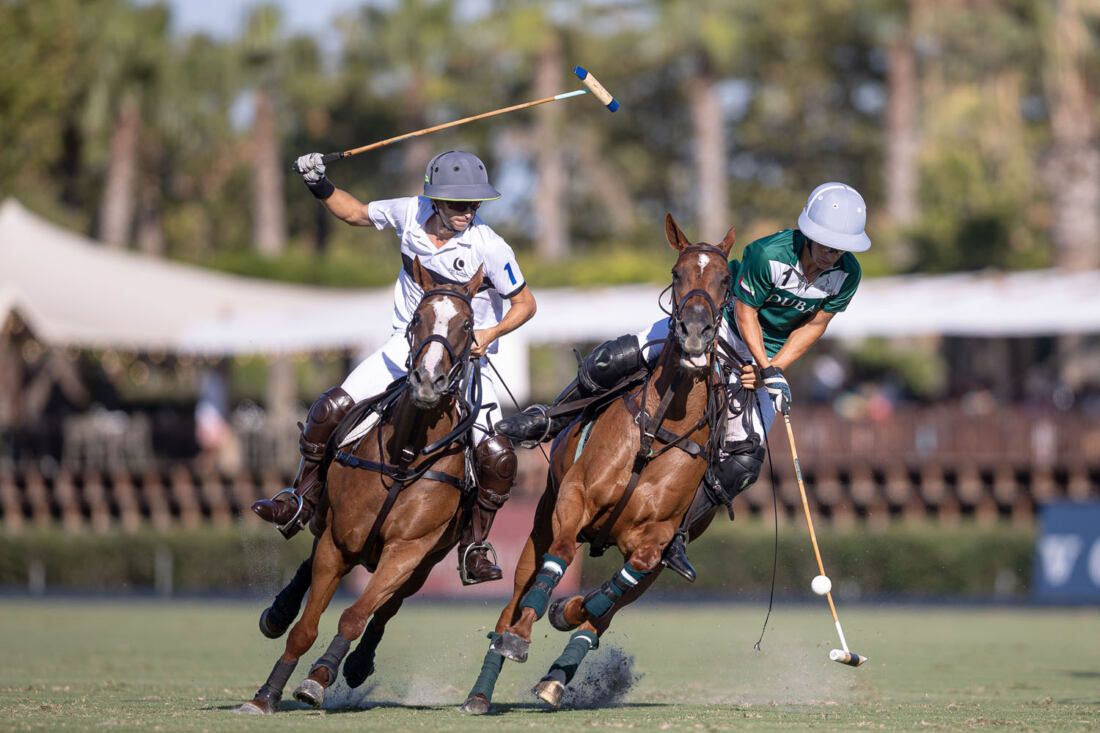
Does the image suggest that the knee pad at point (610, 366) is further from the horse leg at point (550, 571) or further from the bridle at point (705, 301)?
the horse leg at point (550, 571)

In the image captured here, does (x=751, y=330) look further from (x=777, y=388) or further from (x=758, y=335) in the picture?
(x=777, y=388)

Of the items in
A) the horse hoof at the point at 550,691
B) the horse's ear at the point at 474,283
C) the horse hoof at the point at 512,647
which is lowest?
the horse hoof at the point at 550,691

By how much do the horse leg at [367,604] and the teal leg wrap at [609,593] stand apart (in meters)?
0.89

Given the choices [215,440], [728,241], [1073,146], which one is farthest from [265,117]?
[728,241]

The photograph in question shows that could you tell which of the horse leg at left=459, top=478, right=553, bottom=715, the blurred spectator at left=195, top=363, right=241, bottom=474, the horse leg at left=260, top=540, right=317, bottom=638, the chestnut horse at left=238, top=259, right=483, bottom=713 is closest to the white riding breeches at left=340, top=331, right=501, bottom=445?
the chestnut horse at left=238, top=259, right=483, bottom=713

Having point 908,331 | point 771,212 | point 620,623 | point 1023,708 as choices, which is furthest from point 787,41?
point 1023,708

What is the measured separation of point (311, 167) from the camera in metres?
9.55

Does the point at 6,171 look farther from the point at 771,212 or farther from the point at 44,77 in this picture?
the point at 771,212

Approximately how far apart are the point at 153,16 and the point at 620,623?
27.8 m

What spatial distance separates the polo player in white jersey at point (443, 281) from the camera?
9289mm

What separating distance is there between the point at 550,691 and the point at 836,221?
9.11 ft

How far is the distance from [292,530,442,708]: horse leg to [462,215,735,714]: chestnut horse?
0.56m

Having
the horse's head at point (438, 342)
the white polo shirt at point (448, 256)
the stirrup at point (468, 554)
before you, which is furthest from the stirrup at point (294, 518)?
the white polo shirt at point (448, 256)

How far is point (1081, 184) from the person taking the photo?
29.9 meters
